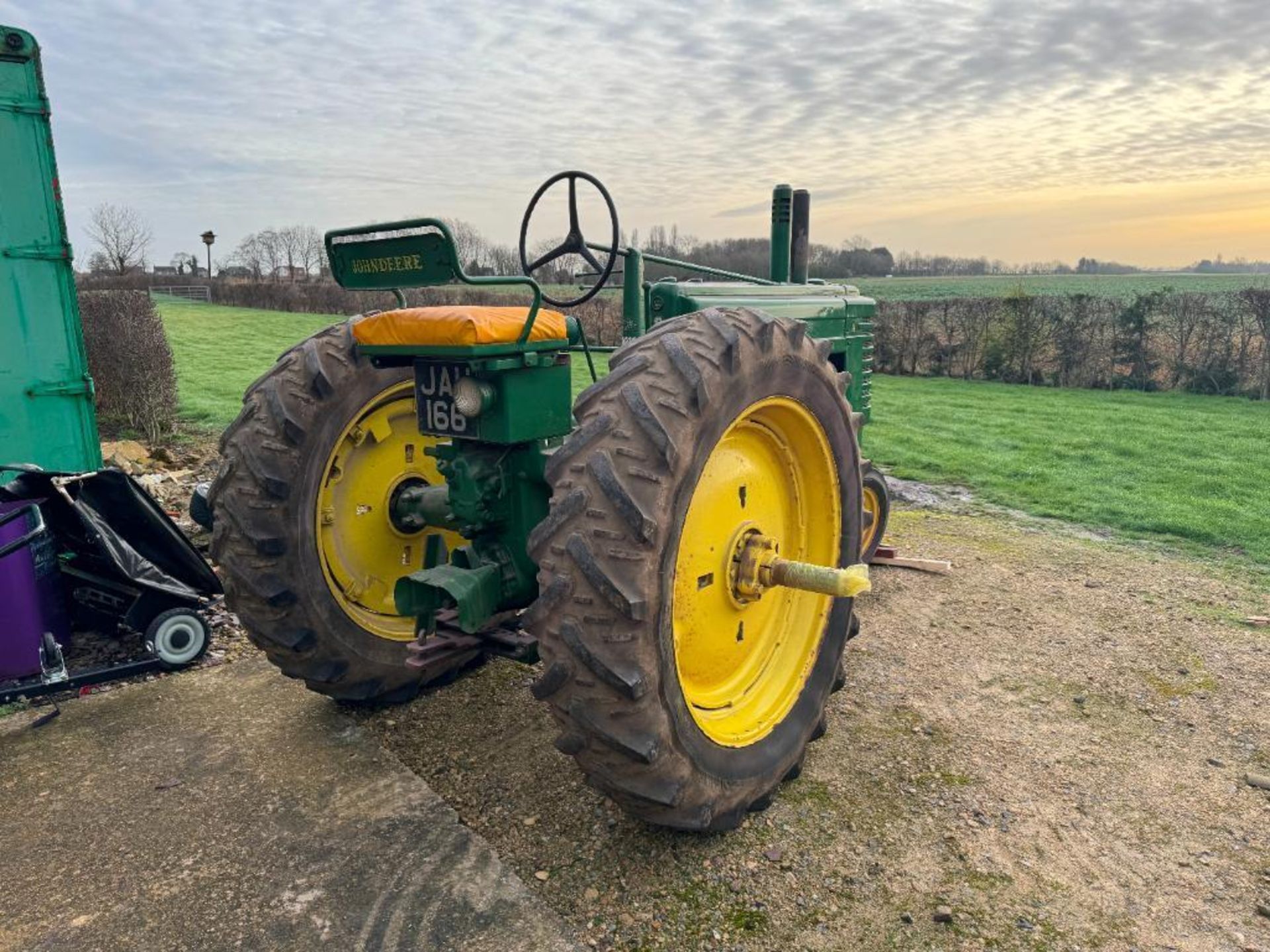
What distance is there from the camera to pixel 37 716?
143 inches

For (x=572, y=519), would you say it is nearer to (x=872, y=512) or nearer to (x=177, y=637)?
(x=177, y=637)

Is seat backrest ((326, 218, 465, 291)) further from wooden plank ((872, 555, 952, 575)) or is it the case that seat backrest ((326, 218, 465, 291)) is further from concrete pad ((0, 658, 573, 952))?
wooden plank ((872, 555, 952, 575))

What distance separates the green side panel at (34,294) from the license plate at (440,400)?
407cm

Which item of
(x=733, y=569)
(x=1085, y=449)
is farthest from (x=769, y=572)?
(x=1085, y=449)

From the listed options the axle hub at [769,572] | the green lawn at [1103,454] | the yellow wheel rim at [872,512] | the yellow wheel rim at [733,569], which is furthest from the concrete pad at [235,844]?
the green lawn at [1103,454]

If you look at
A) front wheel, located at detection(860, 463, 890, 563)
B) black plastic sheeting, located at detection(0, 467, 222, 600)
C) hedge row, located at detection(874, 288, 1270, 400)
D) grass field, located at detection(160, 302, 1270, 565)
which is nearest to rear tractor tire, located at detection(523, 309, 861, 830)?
front wheel, located at detection(860, 463, 890, 563)

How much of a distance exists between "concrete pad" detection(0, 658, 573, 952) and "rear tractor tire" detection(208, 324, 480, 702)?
1.21 ft

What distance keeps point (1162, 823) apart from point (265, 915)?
283 centimetres

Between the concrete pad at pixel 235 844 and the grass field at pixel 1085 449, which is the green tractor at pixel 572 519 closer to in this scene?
the concrete pad at pixel 235 844

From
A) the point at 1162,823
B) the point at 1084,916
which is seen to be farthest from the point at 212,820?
the point at 1162,823

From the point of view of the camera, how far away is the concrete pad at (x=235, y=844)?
2.41 m

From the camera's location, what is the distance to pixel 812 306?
4902mm

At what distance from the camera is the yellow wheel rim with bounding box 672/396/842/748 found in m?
2.73

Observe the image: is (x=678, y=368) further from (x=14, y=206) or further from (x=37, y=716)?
(x=14, y=206)
